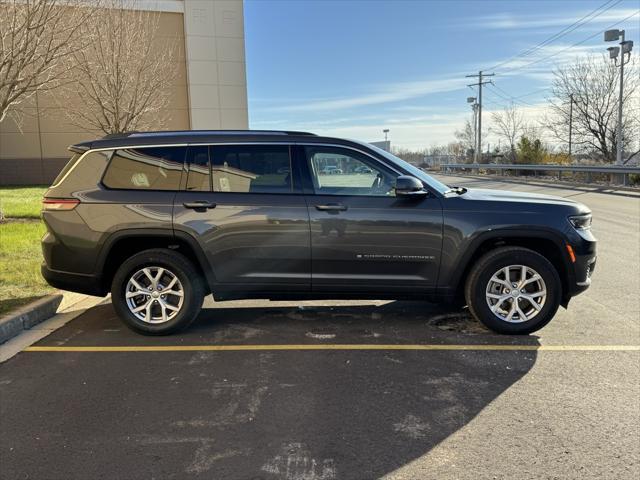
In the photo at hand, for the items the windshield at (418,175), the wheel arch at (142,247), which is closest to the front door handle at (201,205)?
the wheel arch at (142,247)

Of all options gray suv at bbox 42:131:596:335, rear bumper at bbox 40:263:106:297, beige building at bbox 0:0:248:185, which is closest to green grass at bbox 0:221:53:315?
rear bumper at bbox 40:263:106:297

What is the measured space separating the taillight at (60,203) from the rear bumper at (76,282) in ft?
2.03

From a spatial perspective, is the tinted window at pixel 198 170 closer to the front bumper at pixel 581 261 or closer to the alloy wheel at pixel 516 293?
the alloy wheel at pixel 516 293

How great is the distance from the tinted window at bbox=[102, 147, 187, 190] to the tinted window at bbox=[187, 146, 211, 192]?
0.09m

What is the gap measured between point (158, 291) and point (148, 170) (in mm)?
1161

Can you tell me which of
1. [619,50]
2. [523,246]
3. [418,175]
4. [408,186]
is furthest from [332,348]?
[619,50]

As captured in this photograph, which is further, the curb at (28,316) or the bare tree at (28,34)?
the bare tree at (28,34)

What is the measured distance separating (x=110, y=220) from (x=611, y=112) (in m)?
36.2

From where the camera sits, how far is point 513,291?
4.95 meters

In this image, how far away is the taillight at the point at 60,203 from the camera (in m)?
5.04

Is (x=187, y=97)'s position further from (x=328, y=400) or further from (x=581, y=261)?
(x=328, y=400)

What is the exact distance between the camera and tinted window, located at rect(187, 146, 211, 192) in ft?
16.5

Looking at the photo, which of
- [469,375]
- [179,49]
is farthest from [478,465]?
[179,49]

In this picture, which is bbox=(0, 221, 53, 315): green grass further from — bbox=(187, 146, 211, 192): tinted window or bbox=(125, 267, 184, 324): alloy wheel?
bbox=(187, 146, 211, 192): tinted window
